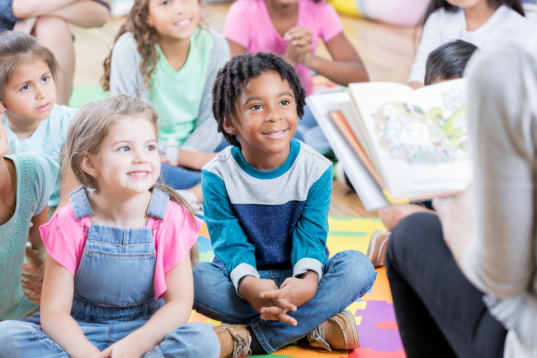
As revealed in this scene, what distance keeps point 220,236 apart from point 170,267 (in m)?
0.15

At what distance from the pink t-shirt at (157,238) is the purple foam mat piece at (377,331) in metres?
0.39

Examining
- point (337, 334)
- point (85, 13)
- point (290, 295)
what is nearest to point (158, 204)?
point (290, 295)

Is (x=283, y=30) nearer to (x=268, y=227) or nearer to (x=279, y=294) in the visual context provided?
(x=268, y=227)

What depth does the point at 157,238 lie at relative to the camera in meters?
0.97

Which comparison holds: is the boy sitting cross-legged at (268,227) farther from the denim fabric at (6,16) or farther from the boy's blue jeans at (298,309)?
the denim fabric at (6,16)

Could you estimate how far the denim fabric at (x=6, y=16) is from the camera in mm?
1814

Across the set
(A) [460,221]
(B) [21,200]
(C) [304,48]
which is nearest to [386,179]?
(A) [460,221]

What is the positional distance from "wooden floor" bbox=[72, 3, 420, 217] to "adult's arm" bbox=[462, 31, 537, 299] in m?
2.22

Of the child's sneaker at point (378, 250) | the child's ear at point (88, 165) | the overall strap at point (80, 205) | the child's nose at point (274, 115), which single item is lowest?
the child's sneaker at point (378, 250)

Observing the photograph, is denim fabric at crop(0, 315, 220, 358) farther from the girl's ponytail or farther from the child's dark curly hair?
the girl's ponytail

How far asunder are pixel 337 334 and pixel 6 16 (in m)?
1.57

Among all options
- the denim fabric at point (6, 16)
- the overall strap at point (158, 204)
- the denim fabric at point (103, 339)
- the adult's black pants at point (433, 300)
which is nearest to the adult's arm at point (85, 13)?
the denim fabric at point (6, 16)

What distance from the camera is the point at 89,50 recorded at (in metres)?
3.33

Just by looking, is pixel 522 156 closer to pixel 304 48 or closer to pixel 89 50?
pixel 304 48
